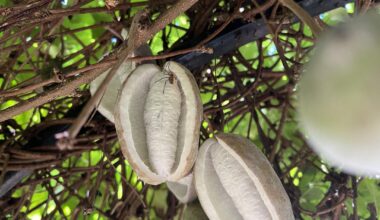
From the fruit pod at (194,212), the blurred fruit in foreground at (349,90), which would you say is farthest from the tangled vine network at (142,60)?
the blurred fruit in foreground at (349,90)

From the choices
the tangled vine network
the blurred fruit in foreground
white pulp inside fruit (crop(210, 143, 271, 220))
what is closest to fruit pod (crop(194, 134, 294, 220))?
white pulp inside fruit (crop(210, 143, 271, 220))

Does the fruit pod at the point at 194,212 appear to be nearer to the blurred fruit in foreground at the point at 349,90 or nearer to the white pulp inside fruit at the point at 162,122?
the white pulp inside fruit at the point at 162,122

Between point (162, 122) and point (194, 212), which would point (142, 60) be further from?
point (194, 212)

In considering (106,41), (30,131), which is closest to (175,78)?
(30,131)

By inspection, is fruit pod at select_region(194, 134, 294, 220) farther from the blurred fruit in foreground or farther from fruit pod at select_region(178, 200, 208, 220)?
A: the blurred fruit in foreground

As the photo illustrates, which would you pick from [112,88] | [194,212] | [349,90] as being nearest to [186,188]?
[194,212]
